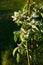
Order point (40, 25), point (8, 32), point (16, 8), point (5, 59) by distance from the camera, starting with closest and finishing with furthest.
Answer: point (40, 25), point (5, 59), point (8, 32), point (16, 8)

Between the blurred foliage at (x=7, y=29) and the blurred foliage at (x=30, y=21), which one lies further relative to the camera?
the blurred foliage at (x=7, y=29)

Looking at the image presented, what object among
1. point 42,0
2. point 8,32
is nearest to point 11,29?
point 8,32

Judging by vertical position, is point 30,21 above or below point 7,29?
below

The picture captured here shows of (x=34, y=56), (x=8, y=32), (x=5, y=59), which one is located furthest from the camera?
(x=8, y=32)

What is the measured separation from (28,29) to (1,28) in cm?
777

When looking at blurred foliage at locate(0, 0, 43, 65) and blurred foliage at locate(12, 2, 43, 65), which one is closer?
blurred foliage at locate(12, 2, 43, 65)

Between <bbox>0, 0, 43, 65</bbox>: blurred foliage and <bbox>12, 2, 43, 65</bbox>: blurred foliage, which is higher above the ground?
<bbox>0, 0, 43, 65</bbox>: blurred foliage

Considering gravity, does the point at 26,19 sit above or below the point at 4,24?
below

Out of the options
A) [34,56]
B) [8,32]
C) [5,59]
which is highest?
[8,32]

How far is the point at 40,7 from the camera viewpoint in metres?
4.90

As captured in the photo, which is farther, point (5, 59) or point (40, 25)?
point (5, 59)

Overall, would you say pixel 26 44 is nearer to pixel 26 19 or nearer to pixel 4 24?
pixel 26 19

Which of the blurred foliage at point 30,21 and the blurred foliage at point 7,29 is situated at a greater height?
the blurred foliage at point 7,29

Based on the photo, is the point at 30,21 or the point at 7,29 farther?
the point at 7,29
